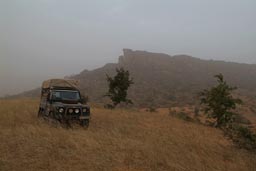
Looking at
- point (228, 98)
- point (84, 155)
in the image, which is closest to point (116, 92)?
point (228, 98)

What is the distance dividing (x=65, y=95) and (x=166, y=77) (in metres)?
Answer: 47.8

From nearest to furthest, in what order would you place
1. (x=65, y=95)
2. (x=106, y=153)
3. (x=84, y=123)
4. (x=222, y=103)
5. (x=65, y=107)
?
(x=106, y=153) < (x=65, y=107) < (x=84, y=123) < (x=65, y=95) < (x=222, y=103)

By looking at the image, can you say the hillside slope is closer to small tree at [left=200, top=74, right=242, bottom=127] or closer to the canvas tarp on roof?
small tree at [left=200, top=74, right=242, bottom=127]

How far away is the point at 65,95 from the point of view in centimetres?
1273

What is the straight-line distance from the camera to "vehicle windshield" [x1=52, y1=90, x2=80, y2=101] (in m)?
12.5

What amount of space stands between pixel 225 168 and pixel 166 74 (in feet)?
183

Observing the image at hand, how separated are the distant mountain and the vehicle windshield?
76.3ft

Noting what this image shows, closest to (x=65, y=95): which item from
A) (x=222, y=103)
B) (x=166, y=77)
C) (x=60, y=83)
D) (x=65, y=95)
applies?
(x=65, y=95)

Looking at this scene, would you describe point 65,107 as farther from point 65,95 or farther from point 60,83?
point 60,83

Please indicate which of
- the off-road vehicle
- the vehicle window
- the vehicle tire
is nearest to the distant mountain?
the vehicle window

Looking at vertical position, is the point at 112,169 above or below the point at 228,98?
below

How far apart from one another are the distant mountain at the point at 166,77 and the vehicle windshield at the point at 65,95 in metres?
23.2

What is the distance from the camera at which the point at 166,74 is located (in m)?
62.7

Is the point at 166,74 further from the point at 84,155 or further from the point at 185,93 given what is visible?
the point at 84,155
